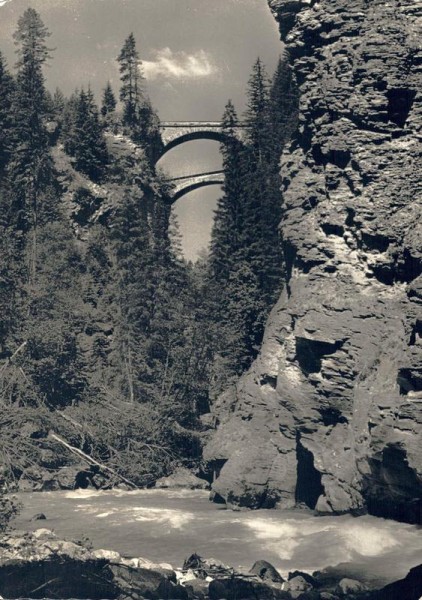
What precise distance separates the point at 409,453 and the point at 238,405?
440 inches

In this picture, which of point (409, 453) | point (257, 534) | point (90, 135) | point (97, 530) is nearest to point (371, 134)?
point (409, 453)

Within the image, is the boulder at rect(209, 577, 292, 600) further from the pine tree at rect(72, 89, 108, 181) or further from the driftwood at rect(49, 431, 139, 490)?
the pine tree at rect(72, 89, 108, 181)

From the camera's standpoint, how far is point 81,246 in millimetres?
52875

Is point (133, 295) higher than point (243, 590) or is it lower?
higher

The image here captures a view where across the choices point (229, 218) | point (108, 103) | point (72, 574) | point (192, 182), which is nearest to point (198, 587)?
point (72, 574)

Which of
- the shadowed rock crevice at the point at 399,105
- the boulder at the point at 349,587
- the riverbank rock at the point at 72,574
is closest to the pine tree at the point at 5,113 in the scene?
the shadowed rock crevice at the point at 399,105

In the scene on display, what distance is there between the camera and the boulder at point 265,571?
23.1 metres

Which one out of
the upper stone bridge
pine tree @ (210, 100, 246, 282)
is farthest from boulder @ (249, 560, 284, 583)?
the upper stone bridge

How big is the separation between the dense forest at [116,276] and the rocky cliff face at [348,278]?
7.32 m

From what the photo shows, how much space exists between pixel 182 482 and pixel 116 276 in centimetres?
1401

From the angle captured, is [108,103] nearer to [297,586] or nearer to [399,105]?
[399,105]

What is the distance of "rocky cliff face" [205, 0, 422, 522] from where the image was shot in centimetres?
2658

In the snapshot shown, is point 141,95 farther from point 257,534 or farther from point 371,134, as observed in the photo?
point 257,534

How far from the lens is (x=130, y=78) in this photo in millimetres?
61375
